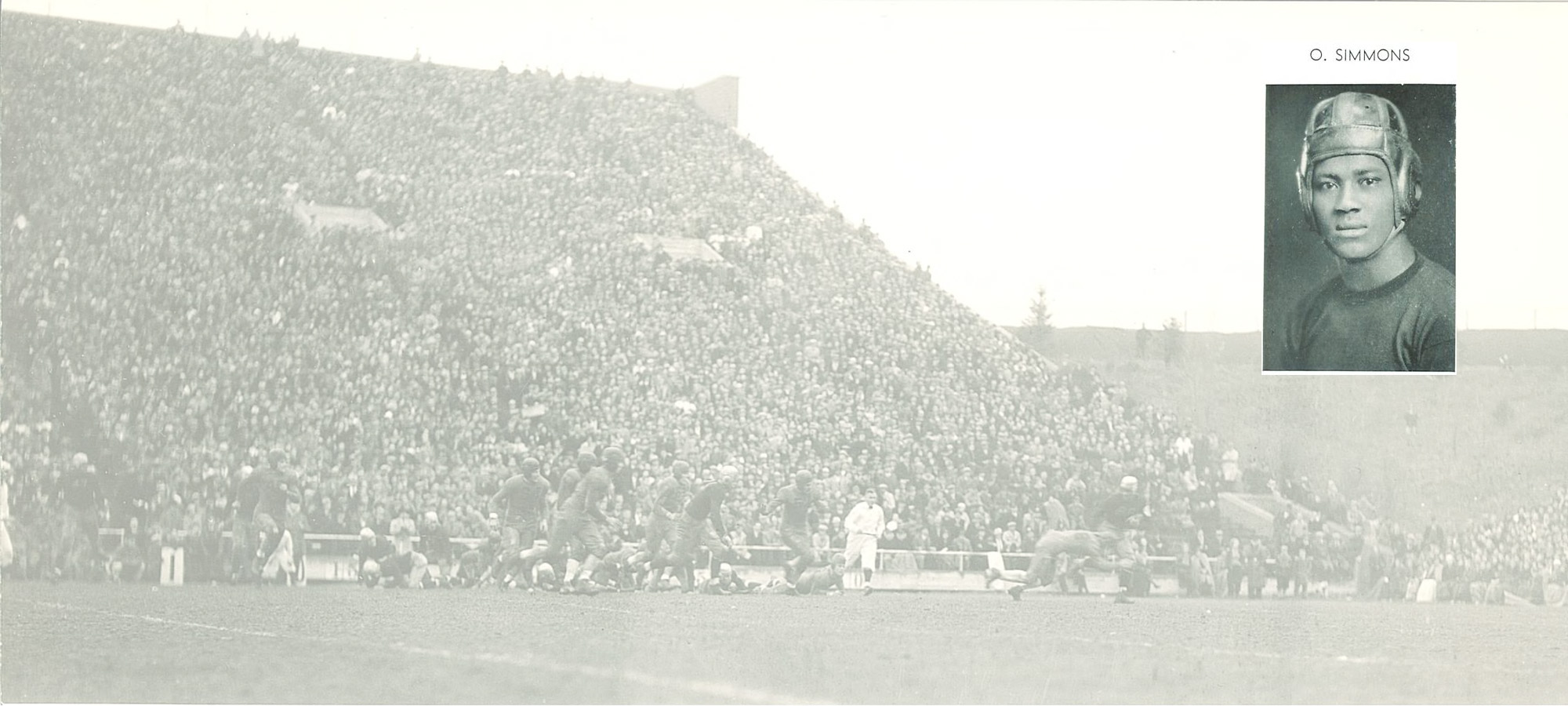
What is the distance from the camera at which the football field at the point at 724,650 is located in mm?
9555

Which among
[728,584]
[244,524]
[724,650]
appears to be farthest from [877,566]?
[244,524]

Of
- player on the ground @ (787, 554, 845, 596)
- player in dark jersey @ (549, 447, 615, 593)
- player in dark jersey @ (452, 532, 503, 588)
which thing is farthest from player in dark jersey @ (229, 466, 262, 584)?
player on the ground @ (787, 554, 845, 596)

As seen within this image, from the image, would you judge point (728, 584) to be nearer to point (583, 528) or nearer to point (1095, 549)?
point (583, 528)

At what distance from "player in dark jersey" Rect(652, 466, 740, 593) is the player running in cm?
195

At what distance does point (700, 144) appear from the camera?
1109 cm

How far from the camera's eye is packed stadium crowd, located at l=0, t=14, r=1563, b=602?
1047cm

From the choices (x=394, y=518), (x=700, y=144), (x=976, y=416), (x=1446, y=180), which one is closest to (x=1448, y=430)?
(x=1446, y=180)

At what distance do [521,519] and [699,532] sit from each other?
1.12 metres

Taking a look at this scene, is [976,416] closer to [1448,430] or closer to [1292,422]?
[1292,422]

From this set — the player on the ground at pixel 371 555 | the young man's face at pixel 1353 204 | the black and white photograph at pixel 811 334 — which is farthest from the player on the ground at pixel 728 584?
the young man's face at pixel 1353 204

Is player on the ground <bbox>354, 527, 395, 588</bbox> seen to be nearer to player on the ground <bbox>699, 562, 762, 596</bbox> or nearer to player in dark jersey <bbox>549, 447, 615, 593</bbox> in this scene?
player in dark jersey <bbox>549, 447, 615, 593</bbox>

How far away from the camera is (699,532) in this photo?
35.1 ft

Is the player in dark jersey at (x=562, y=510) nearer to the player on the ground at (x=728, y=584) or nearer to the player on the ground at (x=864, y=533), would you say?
the player on the ground at (x=728, y=584)

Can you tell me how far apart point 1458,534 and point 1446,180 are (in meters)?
2.28
